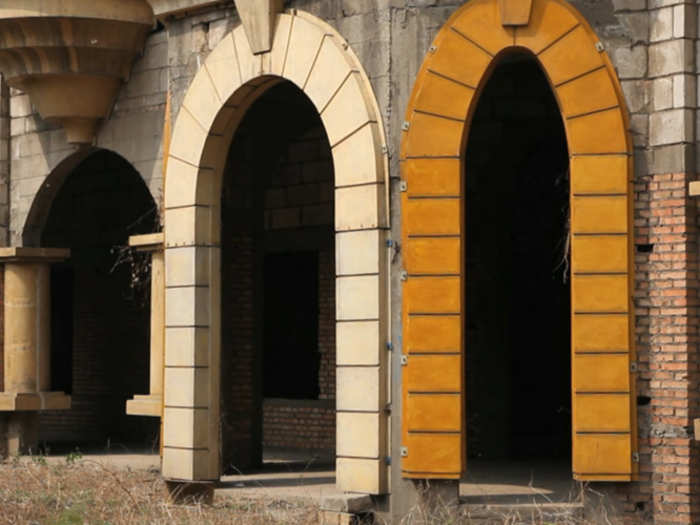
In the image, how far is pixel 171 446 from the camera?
14.0 m

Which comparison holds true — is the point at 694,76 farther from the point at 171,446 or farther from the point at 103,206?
the point at 103,206

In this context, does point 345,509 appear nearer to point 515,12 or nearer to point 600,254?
point 600,254

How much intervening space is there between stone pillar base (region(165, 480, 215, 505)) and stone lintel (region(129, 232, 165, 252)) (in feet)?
9.68

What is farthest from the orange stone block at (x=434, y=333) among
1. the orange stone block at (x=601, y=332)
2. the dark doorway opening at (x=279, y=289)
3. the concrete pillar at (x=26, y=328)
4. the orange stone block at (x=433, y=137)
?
the concrete pillar at (x=26, y=328)

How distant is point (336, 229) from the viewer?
12.6 metres

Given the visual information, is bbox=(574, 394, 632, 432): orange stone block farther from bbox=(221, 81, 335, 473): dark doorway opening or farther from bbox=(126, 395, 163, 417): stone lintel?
bbox=(126, 395, 163, 417): stone lintel

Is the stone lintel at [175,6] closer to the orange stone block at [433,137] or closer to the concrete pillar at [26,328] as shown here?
the orange stone block at [433,137]

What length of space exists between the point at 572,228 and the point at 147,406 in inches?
233

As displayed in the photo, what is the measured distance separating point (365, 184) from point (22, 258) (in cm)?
662

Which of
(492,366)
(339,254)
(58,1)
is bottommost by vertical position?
(492,366)

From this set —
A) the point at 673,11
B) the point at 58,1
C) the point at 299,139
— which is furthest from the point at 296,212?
the point at 673,11

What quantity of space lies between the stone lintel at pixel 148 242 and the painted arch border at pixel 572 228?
13.9 ft

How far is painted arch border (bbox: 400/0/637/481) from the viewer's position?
11406 millimetres

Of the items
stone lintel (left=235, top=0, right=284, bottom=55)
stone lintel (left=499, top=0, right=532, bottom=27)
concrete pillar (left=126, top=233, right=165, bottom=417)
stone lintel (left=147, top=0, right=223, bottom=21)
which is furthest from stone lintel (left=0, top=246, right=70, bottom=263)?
stone lintel (left=499, top=0, right=532, bottom=27)
